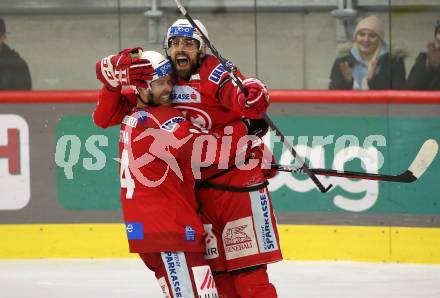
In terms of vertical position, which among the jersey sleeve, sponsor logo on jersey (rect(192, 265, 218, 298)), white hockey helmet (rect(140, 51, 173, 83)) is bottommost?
sponsor logo on jersey (rect(192, 265, 218, 298))

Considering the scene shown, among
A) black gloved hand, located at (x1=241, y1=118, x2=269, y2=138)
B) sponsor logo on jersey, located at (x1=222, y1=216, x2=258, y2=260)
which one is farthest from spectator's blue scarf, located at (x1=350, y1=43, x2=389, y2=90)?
sponsor logo on jersey, located at (x1=222, y1=216, x2=258, y2=260)

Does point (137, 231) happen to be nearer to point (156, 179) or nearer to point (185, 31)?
point (156, 179)

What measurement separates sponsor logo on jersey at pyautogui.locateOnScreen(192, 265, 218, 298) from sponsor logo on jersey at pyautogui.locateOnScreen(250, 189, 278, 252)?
0.34m

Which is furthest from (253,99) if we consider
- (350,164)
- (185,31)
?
(350,164)

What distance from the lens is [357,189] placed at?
6793mm

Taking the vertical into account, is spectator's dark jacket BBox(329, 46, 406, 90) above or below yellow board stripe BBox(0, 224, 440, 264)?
above

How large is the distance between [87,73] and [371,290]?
2.29 metres

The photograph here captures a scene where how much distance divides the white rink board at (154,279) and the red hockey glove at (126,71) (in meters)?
1.95

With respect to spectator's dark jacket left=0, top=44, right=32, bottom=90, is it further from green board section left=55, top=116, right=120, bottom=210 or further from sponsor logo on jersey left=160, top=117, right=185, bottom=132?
sponsor logo on jersey left=160, top=117, right=185, bottom=132

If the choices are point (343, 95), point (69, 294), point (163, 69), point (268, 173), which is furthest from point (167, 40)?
point (343, 95)

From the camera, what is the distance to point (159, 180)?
14.5 ft

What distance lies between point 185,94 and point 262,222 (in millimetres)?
615

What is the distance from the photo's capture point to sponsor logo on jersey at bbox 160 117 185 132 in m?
4.41

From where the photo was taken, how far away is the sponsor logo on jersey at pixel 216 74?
4641mm
